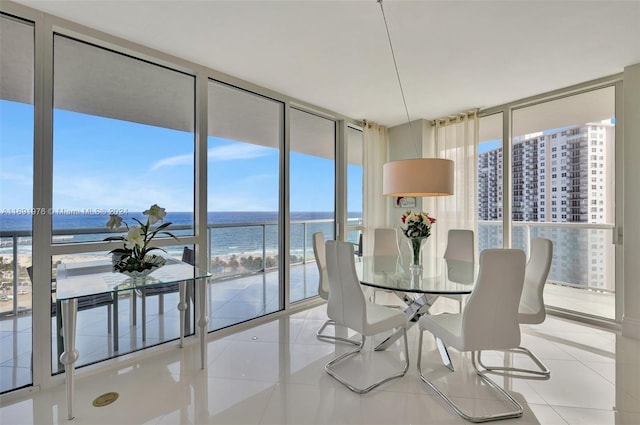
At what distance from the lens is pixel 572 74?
3035 millimetres

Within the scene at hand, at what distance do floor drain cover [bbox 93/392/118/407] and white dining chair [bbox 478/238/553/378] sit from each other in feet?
9.05

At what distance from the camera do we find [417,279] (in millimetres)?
2451

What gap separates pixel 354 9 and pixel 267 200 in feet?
7.82

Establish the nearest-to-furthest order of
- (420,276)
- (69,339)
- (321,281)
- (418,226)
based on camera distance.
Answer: (69,339)
(420,276)
(418,226)
(321,281)

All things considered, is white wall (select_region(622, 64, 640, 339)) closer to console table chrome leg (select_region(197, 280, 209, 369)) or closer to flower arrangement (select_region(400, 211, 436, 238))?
flower arrangement (select_region(400, 211, 436, 238))

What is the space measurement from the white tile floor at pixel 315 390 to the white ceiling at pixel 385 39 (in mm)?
2660

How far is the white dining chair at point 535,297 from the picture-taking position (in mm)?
2330

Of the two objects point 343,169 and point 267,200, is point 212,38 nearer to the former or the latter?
point 267,200

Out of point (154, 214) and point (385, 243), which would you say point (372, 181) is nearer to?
point (385, 243)

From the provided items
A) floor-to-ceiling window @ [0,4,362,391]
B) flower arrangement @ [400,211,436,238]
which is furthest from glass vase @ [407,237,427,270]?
floor-to-ceiling window @ [0,4,362,391]

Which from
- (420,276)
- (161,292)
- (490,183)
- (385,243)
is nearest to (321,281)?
(420,276)

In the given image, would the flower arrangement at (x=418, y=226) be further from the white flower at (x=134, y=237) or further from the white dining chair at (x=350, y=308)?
the white flower at (x=134, y=237)

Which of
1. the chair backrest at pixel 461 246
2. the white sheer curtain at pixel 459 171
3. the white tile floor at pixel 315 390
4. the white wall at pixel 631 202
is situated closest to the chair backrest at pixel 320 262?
the white tile floor at pixel 315 390

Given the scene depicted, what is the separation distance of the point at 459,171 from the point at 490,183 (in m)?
0.45
